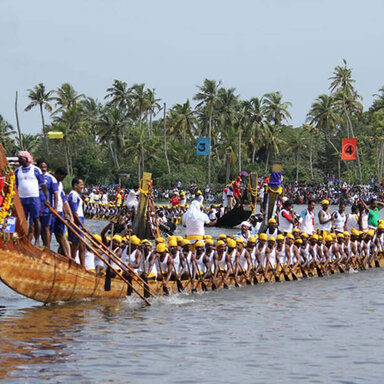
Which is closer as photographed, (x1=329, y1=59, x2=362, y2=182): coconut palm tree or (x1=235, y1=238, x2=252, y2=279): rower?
(x1=235, y1=238, x2=252, y2=279): rower

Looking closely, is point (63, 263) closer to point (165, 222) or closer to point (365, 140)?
point (165, 222)

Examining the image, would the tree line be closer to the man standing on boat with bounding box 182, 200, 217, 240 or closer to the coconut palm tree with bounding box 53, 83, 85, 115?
the coconut palm tree with bounding box 53, 83, 85, 115

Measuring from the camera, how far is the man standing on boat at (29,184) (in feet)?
50.7

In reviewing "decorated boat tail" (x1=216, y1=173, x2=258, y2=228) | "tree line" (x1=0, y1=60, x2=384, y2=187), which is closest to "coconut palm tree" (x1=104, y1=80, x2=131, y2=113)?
"tree line" (x1=0, y1=60, x2=384, y2=187)

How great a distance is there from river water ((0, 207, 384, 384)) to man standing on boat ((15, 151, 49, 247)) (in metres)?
1.98

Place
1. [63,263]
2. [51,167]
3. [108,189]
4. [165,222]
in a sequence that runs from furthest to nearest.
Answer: [51,167]
[108,189]
[165,222]
[63,263]

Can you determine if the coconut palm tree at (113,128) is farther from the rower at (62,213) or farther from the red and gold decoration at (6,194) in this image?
the red and gold decoration at (6,194)

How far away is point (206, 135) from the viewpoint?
289ft

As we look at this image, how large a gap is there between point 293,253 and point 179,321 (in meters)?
6.73

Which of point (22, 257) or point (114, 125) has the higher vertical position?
point (114, 125)

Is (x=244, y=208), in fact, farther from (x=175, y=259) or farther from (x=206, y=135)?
(x=206, y=135)

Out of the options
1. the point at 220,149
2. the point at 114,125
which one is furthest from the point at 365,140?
the point at 114,125

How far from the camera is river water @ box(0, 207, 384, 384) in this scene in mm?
12461

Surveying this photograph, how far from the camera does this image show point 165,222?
3962cm
